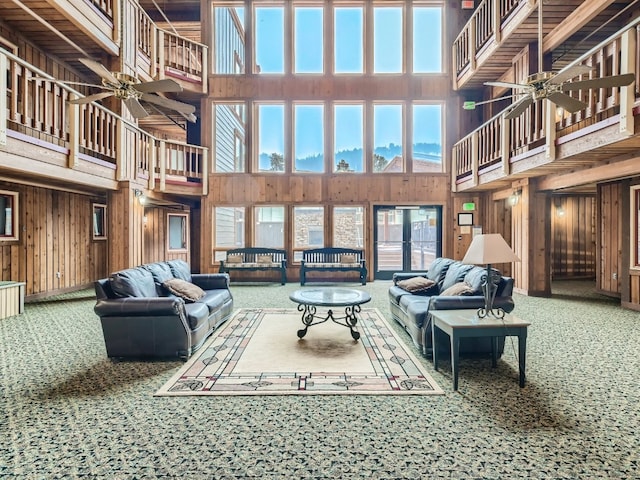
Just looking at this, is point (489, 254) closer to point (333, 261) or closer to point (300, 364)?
point (300, 364)

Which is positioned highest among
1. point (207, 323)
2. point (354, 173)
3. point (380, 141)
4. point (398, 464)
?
point (380, 141)

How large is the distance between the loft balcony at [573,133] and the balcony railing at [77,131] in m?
6.52

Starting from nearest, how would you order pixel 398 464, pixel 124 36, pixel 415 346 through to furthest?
pixel 398 464
pixel 415 346
pixel 124 36

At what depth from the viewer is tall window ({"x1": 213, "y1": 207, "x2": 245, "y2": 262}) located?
910 cm

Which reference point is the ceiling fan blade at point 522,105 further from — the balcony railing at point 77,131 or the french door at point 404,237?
the balcony railing at point 77,131

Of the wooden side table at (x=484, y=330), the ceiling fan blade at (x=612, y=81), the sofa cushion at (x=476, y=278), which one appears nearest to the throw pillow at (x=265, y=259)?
the sofa cushion at (x=476, y=278)

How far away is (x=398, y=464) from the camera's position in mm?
1923

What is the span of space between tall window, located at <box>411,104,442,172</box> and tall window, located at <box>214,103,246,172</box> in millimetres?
4501

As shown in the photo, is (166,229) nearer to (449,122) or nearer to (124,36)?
(124,36)

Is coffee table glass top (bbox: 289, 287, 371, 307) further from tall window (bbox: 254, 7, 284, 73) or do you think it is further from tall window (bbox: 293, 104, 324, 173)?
tall window (bbox: 254, 7, 284, 73)

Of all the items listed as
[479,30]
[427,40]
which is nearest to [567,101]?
[479,30]

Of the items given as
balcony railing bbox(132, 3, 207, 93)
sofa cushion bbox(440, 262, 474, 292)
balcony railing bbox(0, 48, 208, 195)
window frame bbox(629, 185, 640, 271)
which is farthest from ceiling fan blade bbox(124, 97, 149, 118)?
window frame bbox(629, 185, 640, 271)

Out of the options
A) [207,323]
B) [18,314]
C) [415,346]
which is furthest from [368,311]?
[18,314]

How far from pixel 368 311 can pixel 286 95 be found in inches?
248
